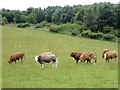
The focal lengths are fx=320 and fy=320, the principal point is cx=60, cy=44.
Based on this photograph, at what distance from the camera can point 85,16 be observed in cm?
7738

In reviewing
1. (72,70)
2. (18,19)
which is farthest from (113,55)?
(18,19)

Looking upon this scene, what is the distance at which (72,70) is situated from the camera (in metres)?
20.2

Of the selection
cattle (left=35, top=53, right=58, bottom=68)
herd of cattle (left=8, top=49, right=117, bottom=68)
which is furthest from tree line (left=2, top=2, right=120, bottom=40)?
cattle (left=35, top=53, right=58, bottom=68)

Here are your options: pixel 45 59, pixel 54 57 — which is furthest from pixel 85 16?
pixel 45 59

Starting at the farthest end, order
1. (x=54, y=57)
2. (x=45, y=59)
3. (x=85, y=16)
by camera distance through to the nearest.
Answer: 1. (x=85, y=16)
2. (x=54, y=57)
3. (x=45, y=59)

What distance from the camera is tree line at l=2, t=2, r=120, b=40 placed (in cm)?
7306

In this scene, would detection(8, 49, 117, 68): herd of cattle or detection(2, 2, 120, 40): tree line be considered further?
detection(2, 2, 120, 40): tree line

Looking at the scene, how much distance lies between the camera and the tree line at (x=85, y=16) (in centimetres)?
7306

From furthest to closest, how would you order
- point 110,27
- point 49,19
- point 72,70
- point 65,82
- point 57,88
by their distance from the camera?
point 49,19 < point 110,27 < point 72,70 < point 65,82 < point 57,88

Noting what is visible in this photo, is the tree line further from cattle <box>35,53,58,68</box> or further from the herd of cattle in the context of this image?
cattle <box>35,53,58,68</box>

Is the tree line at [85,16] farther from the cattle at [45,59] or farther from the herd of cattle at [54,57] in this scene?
the cattle at [45,59]

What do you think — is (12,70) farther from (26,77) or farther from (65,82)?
(65,82)

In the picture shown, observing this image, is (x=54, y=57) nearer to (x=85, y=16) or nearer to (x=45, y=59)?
(x=45, y=59)

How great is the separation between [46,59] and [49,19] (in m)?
88.0
